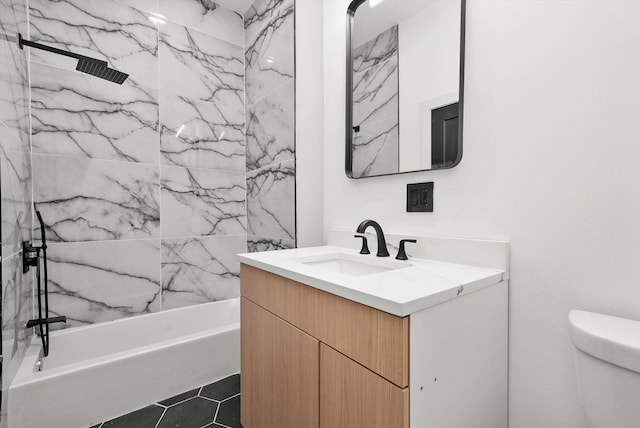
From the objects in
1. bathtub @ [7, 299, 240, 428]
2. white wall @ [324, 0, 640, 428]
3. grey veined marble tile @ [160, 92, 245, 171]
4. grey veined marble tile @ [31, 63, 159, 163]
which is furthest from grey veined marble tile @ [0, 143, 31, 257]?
white wall @ [324, 0, 640, 428]

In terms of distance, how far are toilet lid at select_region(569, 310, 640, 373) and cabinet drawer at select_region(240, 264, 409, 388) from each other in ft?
1.38

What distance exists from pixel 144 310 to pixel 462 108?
85.3 inches

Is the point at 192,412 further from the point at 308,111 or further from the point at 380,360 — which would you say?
the point at 308,111

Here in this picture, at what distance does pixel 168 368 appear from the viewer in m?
1.58

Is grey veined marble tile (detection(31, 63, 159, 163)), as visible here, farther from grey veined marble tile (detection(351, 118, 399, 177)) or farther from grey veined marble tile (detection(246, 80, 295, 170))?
grey veined marble tile (detection(351, 118, 399, 177))

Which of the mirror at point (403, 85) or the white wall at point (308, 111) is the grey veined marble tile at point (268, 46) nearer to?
the white wall at point (308, 111)

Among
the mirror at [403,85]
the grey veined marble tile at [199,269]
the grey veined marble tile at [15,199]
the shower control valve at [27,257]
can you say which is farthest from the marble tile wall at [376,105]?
the shower control valve at [27,257]

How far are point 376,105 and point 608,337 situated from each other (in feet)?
3.65

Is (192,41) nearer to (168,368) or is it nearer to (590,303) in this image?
(168,368)

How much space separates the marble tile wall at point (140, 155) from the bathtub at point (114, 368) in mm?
111

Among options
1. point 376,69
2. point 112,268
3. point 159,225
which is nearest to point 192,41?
point 159,225

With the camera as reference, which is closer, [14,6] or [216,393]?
[14,6]

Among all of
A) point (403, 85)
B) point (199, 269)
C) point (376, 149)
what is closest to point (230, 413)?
point (199, 269)

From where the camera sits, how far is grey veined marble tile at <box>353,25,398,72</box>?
1.28 metres
